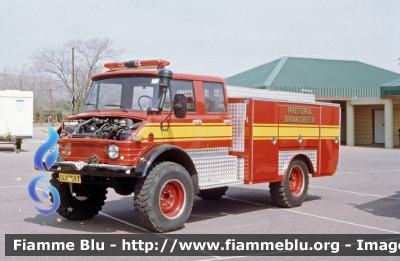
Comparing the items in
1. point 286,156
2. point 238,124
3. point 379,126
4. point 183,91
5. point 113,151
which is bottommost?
point 286,156

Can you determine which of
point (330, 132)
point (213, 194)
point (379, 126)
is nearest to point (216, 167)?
point (213, 194)

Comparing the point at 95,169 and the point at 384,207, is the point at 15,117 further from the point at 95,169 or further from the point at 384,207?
the point at 95,169

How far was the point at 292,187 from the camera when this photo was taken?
39.2 ft

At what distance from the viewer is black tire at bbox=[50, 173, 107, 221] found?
9.57 metres

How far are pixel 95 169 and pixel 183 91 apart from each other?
218cm

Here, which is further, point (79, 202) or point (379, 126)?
point (379, 126)

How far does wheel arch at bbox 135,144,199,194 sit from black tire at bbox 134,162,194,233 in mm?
208

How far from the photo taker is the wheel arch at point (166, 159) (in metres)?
8.20

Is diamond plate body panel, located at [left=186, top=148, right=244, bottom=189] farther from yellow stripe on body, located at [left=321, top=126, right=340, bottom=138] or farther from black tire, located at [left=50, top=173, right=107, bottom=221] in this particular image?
yellow stripe on body, located at [left=321, top=126, right=340, bottom=138]

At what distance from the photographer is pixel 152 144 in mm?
8633

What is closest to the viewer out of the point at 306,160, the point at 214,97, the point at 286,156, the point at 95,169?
the point at 95,169

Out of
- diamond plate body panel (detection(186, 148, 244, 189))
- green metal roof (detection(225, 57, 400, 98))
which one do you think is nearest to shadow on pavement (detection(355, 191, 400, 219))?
diamond plate body panel (detection(186, 148, 244, 189))

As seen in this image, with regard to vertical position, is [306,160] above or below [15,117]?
below

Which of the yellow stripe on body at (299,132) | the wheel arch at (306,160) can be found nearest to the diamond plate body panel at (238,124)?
the yellow stripe on body at (299,132)
